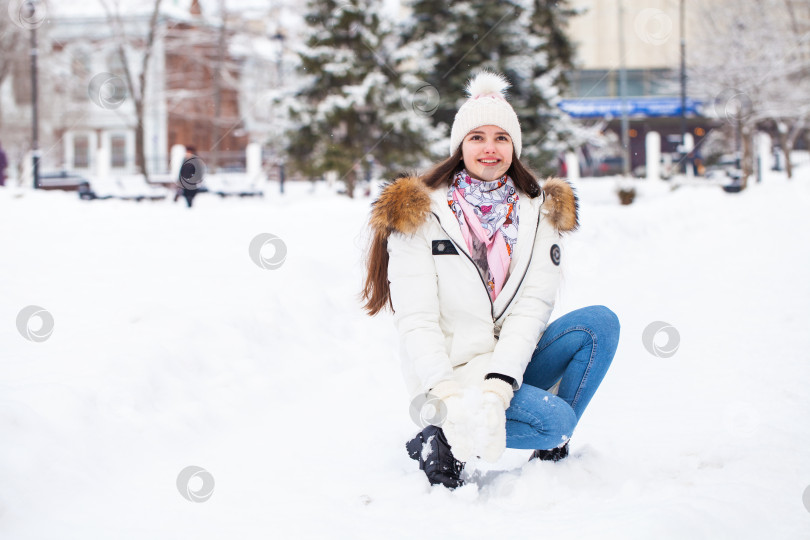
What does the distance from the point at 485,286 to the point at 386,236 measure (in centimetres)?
41

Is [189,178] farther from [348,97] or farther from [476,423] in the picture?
[476,423]

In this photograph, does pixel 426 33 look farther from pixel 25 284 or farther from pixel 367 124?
pixel 25 284

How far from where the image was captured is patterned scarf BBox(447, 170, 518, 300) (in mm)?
2689

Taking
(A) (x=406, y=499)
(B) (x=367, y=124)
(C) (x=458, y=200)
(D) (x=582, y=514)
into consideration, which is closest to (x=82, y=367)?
(A) (x=406, y=499)

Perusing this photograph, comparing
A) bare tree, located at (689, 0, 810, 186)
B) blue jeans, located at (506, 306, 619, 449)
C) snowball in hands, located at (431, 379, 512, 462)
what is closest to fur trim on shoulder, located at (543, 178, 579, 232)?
blue jeans, located at (506, 306, 619, 449)

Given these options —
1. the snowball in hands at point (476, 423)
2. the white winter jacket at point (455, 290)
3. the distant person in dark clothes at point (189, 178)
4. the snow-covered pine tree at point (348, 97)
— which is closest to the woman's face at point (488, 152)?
the white winter jacket at point (455, 290)

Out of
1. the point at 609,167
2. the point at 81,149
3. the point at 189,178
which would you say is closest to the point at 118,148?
the point at 81,149

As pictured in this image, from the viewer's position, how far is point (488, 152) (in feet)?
8.73

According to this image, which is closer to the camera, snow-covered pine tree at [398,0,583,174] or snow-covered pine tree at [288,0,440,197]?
snow-covered pine tree at [288,0,440,197]

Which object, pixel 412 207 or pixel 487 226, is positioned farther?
pixel 487 226

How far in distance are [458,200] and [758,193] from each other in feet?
44.9

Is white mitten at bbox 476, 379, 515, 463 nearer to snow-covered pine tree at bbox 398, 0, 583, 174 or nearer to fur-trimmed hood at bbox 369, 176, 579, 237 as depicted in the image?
fur-trimmed hood at bbox 369, 176, 579, 237

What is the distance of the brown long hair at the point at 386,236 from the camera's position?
2.74m

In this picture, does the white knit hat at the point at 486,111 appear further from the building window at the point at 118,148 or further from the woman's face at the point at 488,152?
the building window at the point at 118,148
